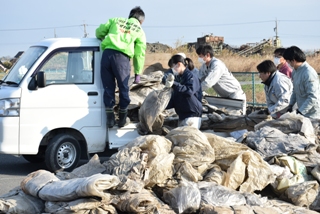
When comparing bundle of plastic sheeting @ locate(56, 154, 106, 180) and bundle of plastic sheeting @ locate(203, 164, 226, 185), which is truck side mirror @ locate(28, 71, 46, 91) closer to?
bundle of plastic sheeting @ locate(56, 154, 106, 180)

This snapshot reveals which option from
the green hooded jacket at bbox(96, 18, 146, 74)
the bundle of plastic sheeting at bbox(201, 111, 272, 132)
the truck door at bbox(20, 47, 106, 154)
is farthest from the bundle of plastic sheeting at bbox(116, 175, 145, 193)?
the bundle of plastic sheeting at bbox(201, 111, 272, 132)

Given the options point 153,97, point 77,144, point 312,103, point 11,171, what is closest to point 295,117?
point 312,103

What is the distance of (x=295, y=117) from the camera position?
7.80 meters

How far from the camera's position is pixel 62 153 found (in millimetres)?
8562

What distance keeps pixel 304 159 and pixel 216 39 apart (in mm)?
40215

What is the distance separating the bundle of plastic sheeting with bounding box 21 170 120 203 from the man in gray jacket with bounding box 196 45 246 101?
4.64 metres

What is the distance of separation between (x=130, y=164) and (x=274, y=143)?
7.04 ft

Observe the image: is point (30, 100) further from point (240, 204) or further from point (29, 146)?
point (240, 204)

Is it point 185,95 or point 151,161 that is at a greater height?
point 185,95

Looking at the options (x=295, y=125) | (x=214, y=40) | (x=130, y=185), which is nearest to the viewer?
(x=130, y=185)

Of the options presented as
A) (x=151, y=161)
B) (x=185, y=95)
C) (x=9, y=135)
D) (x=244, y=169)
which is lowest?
(x=244, y=169)

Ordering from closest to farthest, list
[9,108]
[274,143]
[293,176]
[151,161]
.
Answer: [151,161] → [293,176] → [274,143] → [9,108]

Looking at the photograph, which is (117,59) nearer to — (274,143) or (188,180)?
(274,143)

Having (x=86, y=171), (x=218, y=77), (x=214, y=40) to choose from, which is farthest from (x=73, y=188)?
(x=214, y=40)
